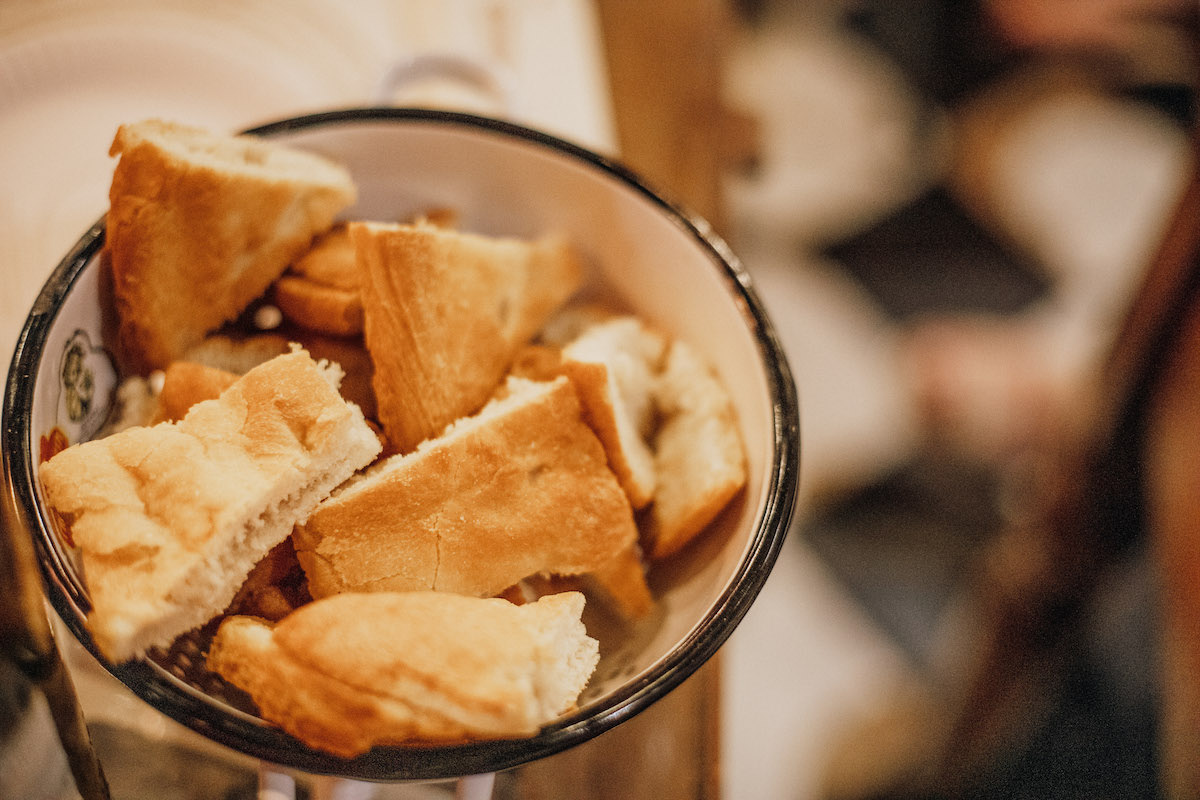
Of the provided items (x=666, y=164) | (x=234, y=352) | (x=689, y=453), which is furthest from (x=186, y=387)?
(x=666, y=164)

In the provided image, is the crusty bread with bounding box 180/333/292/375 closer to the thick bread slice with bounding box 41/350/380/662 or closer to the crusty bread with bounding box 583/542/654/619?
the thick bread slice with bounding box 41/350/380/662

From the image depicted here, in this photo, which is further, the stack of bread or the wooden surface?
the wooden surface

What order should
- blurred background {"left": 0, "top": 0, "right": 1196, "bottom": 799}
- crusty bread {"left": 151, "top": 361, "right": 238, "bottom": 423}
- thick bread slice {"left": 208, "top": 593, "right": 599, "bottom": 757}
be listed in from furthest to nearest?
1. blurred background {"left": 0, "top": 0, "right": 1196, "bottom": 799}
2. crusty bread {"left": 151, "top": 361, "right": 238, "bottom": 423}
3. thick bread slice {"left": 208, "top": 593, "right": 599, "bottom": 757}

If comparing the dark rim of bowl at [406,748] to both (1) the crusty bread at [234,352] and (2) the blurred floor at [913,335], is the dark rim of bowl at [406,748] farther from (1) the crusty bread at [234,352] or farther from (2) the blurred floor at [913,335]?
(2) the blurred floor at [913,335]

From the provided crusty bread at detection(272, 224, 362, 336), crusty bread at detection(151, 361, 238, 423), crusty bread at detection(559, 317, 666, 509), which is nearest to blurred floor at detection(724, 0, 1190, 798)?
crusty bread at detection(559, 317, 666, 509)

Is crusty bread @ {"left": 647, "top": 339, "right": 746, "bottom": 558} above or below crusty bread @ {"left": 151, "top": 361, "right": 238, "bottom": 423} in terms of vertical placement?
below

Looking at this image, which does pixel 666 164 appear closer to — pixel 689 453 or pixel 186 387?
pixel 689 453
